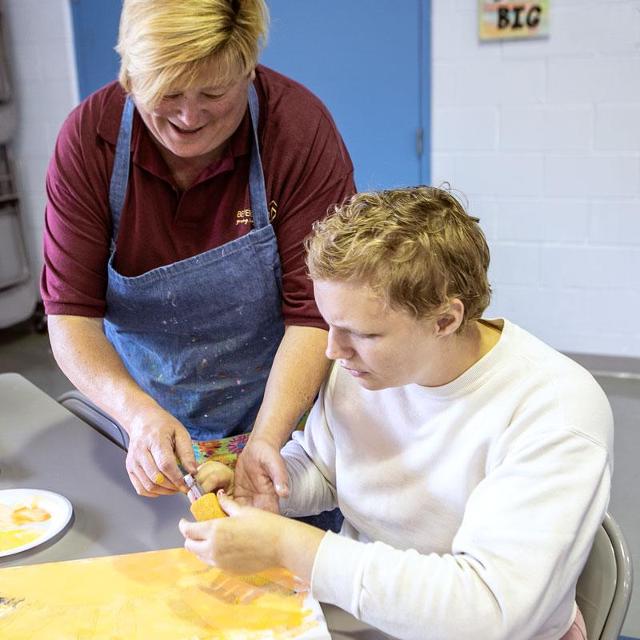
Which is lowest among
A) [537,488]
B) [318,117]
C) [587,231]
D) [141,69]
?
[587,231]

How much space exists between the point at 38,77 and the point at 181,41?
2903 mm

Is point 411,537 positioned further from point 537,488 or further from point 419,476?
point 537,488

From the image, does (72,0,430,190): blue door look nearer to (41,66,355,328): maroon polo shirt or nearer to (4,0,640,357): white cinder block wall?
(4,0,640,357): white cinder block wall

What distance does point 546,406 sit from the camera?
0.94 metres

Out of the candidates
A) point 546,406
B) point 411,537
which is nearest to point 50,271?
point 411,537

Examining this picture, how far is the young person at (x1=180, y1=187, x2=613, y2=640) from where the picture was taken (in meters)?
0.87

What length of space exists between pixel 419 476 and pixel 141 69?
644 millimetres

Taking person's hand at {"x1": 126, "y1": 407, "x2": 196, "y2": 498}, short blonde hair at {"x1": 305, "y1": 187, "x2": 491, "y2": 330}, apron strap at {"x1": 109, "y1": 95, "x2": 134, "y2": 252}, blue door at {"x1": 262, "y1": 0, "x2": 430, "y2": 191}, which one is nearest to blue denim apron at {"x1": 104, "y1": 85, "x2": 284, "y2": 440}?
apron strap at {"x1": 109, "y1": 95, "x2": 134, "y2": 252}

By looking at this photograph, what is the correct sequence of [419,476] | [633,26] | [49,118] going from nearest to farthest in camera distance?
[419,476] < [633,26] < [49,118]

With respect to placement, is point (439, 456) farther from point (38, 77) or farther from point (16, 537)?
point (38, 77)

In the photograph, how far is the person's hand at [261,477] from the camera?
1137 millimetres

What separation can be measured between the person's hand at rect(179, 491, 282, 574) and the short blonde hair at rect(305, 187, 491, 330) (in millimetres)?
282

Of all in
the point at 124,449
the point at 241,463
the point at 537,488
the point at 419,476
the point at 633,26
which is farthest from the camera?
the point at 633,26

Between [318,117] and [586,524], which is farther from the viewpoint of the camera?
[318,117]
